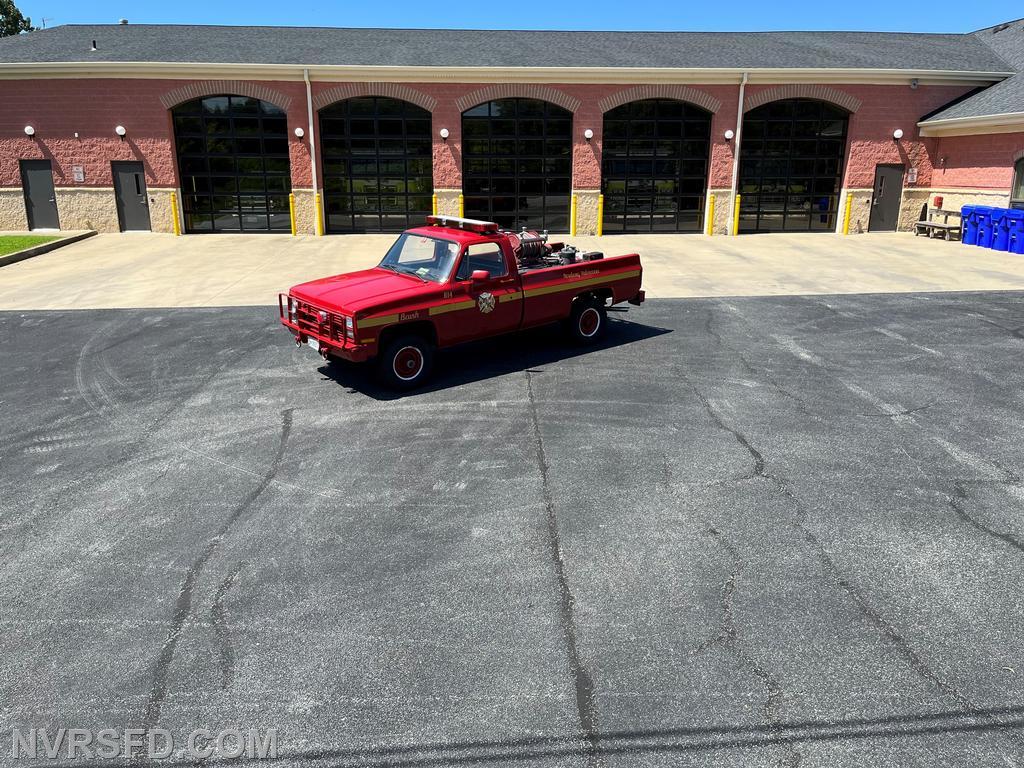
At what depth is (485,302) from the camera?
9.69 metres

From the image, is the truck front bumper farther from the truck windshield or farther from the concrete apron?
the concrete apron

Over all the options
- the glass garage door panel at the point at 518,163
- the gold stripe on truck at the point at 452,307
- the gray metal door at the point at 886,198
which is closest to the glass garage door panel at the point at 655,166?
the glass garage door panel at the point at 518,163

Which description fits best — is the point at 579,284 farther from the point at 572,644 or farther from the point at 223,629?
the point at 223,629

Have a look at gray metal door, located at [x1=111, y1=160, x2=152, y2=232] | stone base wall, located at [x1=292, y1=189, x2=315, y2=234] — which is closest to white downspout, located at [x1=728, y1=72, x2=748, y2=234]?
stone base wall, located at [x1=292, y1=189, x2=315, y2=234]

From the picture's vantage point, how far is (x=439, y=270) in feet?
31.3

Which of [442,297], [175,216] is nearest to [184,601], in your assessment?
Answer: [442,297]

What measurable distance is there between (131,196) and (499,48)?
45.1 ft

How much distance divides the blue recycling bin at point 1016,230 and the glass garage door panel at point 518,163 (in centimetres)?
1320

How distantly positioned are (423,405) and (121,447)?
323 cm

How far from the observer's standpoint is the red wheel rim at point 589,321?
1112cm

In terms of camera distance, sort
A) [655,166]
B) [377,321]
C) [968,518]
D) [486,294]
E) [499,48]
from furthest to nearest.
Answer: [499,48] < [655,166] < [486,294] < [377,321] < [968,518]

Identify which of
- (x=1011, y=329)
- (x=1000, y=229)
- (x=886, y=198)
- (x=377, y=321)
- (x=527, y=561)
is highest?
(x=886, y=198)

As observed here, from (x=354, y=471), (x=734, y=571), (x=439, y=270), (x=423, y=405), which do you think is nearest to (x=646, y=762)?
(x=734, y=571)

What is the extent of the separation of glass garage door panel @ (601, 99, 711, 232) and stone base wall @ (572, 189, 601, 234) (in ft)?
1.83
